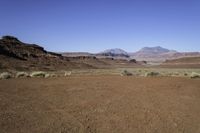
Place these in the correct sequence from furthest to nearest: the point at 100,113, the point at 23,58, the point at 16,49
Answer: the point at 16,49
the point at 23,58
the point at 100,113

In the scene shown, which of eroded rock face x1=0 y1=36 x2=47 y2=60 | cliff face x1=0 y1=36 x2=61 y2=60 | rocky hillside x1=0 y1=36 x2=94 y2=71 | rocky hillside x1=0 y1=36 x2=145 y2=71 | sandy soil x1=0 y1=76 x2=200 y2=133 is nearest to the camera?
sandy soil x1=0 y1=76 x2=200 y2=133

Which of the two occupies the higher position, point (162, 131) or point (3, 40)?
point (3, 40)

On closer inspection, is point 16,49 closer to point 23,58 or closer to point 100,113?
point 23,58

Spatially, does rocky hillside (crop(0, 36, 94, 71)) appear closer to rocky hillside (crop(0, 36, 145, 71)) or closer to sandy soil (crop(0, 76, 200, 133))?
rocky hillside (crop(0, 36, 145, 71))

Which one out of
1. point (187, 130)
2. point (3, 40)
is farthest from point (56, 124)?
point (3, 40)

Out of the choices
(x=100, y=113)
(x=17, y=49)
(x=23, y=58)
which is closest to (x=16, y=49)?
(x=17, y=49)

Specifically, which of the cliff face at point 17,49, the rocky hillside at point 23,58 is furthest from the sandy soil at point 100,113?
the cliff face at point 17,49

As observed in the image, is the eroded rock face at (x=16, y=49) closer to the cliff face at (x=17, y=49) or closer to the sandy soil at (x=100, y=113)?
the cliff face at (x=17, y=49)

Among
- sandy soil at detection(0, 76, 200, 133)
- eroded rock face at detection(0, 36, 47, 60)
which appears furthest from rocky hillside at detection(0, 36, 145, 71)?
sandy soil at detection(0, 76, 200, 133)

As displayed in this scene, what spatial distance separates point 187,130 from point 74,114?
4.24 meters

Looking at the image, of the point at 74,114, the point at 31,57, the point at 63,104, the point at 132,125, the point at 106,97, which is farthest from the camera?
the point at 31,57

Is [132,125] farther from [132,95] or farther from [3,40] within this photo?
[3,40]

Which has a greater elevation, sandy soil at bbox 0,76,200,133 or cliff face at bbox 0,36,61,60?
cliff face at bbox 0,36,61,60

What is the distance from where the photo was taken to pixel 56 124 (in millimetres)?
9062
